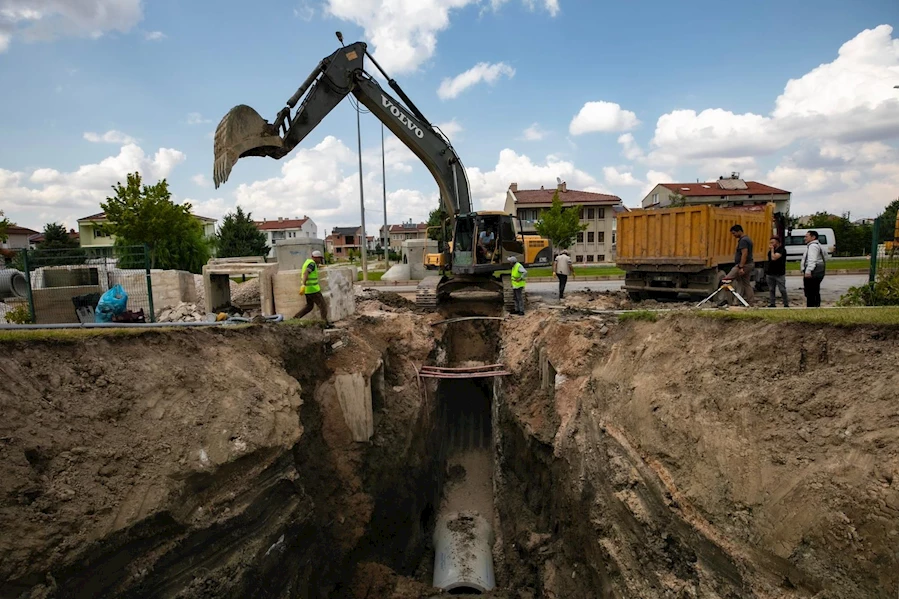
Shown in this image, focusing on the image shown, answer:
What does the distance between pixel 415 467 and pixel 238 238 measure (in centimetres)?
3760

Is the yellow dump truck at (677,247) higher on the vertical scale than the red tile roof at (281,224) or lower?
lower

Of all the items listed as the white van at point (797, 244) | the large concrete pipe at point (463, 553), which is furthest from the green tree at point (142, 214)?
the white van at point (797, 244)

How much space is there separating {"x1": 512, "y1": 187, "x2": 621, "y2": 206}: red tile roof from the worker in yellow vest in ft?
128

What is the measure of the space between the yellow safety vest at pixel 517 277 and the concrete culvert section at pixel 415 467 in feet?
8.21

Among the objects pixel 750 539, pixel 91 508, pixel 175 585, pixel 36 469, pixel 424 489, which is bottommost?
pixel 424 489

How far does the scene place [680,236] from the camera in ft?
42.0

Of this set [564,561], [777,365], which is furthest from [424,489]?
[777,365]

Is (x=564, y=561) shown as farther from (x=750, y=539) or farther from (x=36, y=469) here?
(x=36, y=469)

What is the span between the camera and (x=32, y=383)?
5312 millimetres

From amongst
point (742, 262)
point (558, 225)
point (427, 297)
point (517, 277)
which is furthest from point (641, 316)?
point (558, 225)

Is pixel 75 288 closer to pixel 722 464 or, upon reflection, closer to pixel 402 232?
pixel 722 464

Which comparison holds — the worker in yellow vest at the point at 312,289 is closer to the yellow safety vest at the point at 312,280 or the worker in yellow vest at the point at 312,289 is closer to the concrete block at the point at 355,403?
the yellow safety vest at the point at 312,280

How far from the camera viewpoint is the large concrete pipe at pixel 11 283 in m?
11.2

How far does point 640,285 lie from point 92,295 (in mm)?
13301
